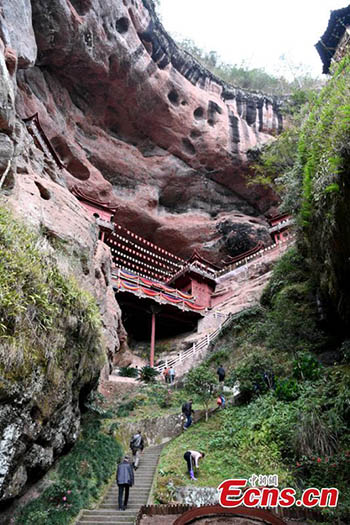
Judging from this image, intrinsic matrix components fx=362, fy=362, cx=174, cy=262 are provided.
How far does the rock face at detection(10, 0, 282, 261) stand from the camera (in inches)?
977

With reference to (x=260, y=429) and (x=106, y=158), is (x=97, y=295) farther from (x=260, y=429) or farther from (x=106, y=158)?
(x=106, y=158)

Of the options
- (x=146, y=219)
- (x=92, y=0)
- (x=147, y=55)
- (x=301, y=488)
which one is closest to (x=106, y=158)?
(x=146, y=219)

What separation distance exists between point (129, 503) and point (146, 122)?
1142 inches

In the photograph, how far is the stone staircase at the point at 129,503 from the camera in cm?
686

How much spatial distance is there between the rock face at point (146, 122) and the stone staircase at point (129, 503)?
21308mm

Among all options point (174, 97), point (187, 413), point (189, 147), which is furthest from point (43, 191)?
point (174, 97)

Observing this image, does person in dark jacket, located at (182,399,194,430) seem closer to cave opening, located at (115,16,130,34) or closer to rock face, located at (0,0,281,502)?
rock face, located at (0,0,281,502)

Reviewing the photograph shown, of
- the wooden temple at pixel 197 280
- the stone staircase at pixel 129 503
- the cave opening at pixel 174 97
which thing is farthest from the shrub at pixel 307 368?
the cave opening at pixel 174 97

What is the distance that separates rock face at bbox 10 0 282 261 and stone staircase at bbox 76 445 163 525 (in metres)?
21.3

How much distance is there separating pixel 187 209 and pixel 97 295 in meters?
21.8

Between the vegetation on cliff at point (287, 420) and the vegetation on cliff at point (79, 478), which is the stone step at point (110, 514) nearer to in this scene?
the vegetation on cliff at point (79, 478)

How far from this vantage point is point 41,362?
20.3ft

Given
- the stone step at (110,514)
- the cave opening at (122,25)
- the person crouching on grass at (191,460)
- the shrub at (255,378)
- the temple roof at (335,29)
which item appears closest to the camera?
the stone step at (110,514)

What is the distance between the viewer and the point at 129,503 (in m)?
7.53
